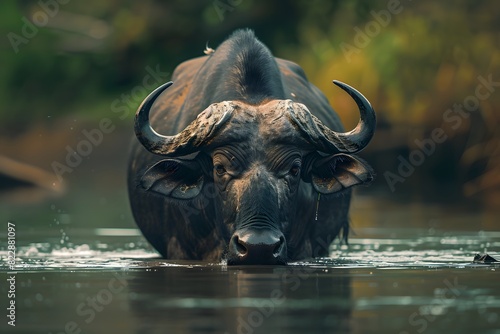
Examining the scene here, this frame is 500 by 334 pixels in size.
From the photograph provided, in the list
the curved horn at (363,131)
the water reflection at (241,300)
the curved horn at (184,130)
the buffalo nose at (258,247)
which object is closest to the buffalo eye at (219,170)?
the curved horn at (184,130)

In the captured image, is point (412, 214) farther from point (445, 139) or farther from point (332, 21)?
point (332, 21)

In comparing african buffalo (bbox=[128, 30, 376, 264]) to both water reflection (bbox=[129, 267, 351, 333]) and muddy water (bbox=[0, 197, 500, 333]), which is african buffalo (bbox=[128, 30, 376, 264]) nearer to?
muddy water (bbox=[0, 197, 500, 333])

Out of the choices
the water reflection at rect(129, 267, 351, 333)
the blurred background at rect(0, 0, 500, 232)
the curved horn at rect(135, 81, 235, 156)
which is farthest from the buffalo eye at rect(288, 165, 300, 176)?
the blurred background at rect(0, 0, 500, 232)

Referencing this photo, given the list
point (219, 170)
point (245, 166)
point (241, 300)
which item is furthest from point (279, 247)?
point (241, 300)

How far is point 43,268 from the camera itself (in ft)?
42.4

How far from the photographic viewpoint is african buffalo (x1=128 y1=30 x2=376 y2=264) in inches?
510

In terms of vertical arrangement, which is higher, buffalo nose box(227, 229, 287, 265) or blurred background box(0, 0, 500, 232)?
blurred background box(0, 0, 500, 232)

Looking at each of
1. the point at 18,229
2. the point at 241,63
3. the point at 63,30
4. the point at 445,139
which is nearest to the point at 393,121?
the point at 445,139

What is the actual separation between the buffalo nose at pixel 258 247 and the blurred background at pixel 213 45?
24.6ft

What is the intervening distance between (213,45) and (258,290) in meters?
33.2

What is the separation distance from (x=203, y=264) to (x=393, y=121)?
17.2 m

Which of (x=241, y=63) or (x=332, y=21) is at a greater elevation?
(x=332, y=21)

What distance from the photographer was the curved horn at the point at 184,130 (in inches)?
527

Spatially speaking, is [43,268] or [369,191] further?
[369,191]
